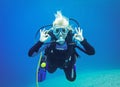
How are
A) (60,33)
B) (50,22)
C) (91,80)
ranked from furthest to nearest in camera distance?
(91,80), (50,22), (60,33)

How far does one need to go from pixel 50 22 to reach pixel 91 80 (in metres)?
2.21

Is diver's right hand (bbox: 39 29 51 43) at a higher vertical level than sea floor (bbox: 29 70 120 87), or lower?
lower

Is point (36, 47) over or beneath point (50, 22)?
beneath

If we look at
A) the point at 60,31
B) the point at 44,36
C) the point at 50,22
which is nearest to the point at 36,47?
the point at 44,36

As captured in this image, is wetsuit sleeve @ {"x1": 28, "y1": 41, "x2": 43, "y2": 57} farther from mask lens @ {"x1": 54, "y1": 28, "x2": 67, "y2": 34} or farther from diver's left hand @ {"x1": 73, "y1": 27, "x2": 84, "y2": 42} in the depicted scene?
diver's left hand @ {"x1": 73, "y1": 27, "x2": 84, "y2": 42}

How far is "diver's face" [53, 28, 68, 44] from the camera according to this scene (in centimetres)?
281

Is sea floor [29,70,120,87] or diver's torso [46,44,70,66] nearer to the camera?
diver's torso [46,44,70,66]

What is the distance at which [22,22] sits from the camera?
20.9ft

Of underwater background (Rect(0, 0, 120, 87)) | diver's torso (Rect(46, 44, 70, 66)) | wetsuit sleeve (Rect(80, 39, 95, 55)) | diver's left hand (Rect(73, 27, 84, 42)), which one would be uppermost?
underwater background (Rect(0, 0, 120, 87))

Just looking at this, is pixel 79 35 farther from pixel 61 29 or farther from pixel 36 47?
pixel 36 47

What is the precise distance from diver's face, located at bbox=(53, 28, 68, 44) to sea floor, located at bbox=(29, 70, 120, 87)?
3435 mm

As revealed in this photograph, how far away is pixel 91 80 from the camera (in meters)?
6.62

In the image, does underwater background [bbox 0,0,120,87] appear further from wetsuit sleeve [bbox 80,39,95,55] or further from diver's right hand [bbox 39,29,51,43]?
diver's right hand [bbox 39,29,51,43]

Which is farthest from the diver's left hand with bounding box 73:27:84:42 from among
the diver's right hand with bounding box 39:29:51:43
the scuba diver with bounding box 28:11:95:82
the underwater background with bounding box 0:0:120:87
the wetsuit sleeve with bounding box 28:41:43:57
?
the underwater background with bounding box 0:0:120:87
